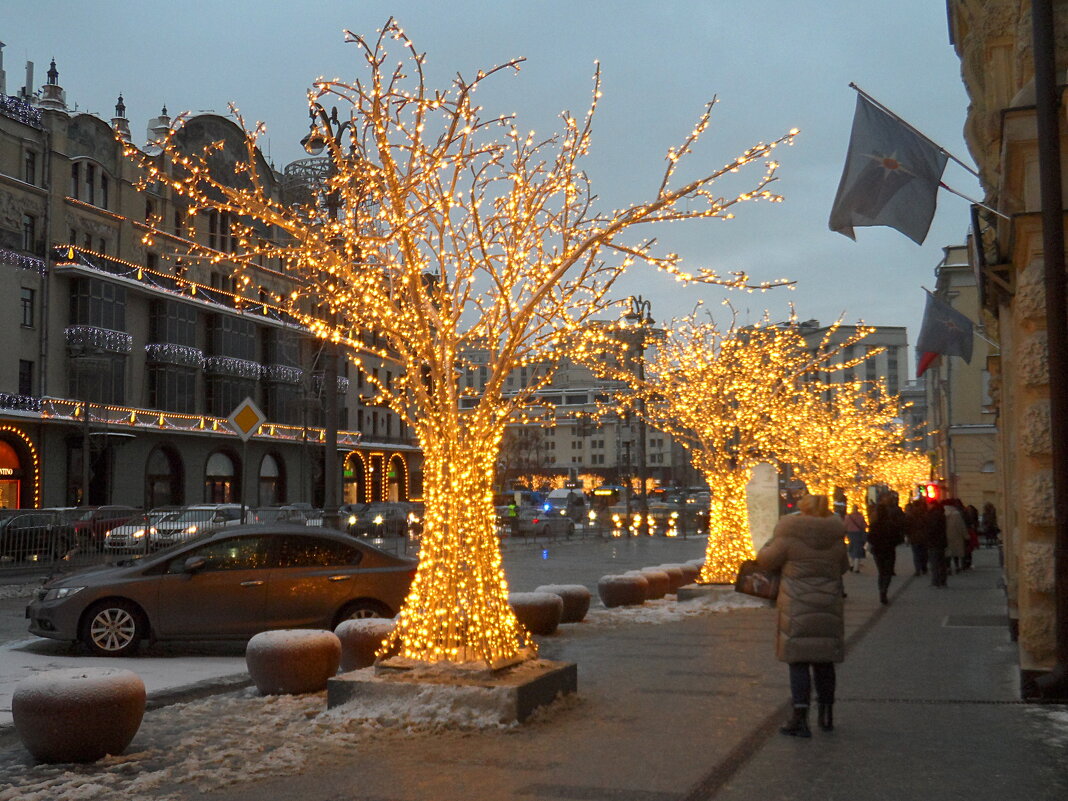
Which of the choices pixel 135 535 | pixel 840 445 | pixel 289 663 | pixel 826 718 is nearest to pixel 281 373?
pixel 840 445

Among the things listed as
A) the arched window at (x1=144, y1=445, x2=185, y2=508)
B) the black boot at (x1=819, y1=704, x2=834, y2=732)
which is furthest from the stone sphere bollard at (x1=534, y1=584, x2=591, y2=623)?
the arched window at (x1=144, y1=445, x2=185, y2=508)

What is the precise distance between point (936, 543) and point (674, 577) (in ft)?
20.6

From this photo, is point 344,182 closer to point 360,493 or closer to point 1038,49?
point 1038,49

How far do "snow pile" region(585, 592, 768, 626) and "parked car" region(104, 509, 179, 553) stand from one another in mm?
13025

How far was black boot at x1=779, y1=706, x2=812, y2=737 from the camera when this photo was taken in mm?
8023

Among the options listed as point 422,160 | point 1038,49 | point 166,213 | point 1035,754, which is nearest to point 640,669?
point 1035,754

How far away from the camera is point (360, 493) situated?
72.2 m

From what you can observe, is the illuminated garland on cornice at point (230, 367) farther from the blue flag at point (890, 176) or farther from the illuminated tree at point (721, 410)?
the blue flag at point (890, 176)

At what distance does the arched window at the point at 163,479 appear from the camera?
5156 cm

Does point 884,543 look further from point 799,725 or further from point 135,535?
point 135,535

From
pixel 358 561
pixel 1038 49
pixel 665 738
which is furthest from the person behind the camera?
pixel 358 561

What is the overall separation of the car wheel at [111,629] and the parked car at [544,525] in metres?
34.4

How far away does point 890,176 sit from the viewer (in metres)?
11.4

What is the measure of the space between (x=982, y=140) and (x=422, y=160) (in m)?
9.30
